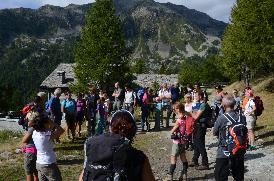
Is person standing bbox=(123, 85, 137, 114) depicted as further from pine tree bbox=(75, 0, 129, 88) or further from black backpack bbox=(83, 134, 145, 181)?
pine tree bbox=(75, 0, 129, 88)

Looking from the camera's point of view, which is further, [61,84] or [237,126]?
[61,84]

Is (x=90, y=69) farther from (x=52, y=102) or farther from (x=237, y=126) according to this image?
(x=237, y=126)

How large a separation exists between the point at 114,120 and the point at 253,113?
437 inches

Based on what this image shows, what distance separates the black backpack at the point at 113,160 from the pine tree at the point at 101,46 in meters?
39.9

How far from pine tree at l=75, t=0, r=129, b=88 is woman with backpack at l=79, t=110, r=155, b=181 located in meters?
39.9

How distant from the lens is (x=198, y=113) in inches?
457

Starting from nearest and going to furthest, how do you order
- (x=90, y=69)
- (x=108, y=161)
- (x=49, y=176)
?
(x=108, y=161) → (x=49, y=176) → (x=90, y=69)

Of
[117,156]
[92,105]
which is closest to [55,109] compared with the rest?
[92,105]

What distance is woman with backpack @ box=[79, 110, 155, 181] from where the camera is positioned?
4074 millimetres

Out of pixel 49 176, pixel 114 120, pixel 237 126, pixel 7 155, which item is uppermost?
pixel 114 120

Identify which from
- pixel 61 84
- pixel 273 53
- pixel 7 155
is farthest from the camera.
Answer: pixel 61 84

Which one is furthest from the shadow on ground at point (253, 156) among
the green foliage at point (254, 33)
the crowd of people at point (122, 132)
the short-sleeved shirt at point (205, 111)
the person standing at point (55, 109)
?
the green foliage at point (254, 33)

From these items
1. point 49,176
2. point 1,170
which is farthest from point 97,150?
point 1,170

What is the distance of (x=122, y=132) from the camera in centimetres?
420
